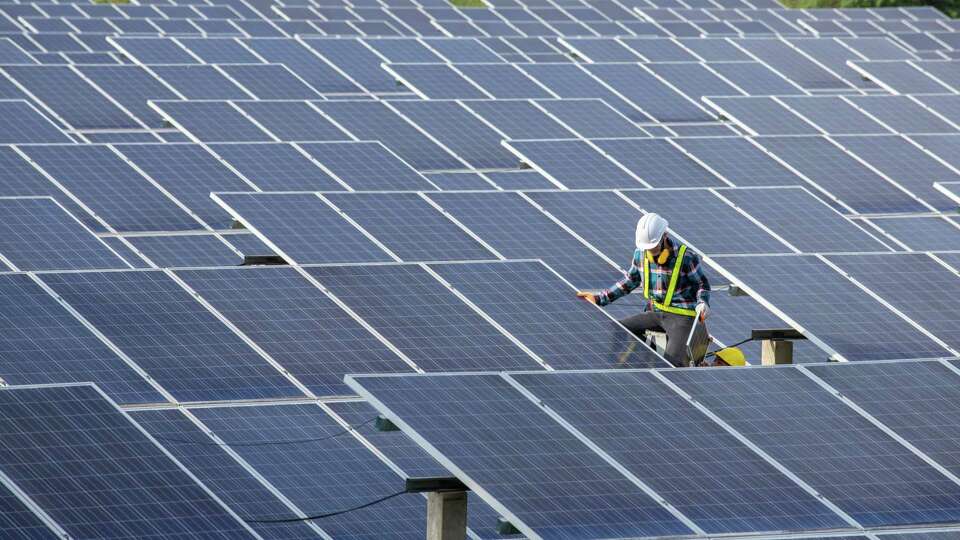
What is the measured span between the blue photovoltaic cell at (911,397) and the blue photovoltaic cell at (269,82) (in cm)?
2223

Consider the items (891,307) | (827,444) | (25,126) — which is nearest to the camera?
(827,444)

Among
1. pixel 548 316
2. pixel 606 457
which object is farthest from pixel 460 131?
pixel 606 457

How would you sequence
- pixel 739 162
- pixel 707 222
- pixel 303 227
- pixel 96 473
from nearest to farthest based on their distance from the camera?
pixel 96 473, pixel 303 227, pixel 707 222, pixel 739 162

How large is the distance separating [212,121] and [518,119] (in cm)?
535

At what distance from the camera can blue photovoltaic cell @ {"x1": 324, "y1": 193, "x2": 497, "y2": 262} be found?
2272 cm

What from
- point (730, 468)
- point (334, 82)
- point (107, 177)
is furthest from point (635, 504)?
point (334, 82)

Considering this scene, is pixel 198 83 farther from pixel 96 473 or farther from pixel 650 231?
pixel 96 473

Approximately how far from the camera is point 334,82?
41.2 metres

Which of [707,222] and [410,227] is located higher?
[410,227]

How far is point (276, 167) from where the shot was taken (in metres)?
28.7

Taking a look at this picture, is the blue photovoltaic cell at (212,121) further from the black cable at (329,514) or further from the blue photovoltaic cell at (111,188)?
the black cable at (329,514)

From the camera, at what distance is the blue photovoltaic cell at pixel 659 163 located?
30.1m

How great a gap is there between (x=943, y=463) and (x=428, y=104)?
20631mm

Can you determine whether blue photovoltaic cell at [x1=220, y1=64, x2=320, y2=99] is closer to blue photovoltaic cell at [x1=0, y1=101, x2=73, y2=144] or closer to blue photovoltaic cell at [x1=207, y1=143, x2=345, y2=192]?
blue photovoltaic cell at [x1=0, y1=101, x2=73, y2=144]
